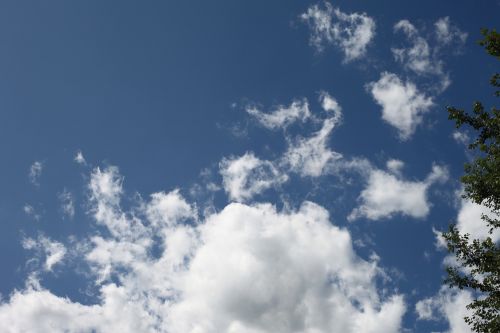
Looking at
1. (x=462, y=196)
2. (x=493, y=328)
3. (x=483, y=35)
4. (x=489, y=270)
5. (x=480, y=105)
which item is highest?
(x=483, y=35)

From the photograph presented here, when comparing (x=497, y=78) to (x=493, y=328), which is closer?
(x=493, y=328)

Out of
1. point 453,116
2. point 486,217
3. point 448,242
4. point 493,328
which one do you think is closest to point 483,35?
point 453,116

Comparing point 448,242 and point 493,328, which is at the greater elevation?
point 448,242

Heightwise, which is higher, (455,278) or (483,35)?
(483,35)

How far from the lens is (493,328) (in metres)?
18.0

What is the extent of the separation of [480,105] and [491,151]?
210 cm

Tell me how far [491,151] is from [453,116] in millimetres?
2209

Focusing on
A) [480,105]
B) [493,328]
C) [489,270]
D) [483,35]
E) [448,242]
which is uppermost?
[483,35]

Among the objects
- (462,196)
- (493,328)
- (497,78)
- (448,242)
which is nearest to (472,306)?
(493,328)

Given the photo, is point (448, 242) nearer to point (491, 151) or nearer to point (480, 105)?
point (491, 151)

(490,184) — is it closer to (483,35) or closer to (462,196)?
(462,196)

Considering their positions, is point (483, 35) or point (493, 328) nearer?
point (493, 328)

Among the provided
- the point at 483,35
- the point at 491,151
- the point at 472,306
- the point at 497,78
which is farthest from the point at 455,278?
the point at 483,35

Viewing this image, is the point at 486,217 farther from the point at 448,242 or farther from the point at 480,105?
the point at 480,105
